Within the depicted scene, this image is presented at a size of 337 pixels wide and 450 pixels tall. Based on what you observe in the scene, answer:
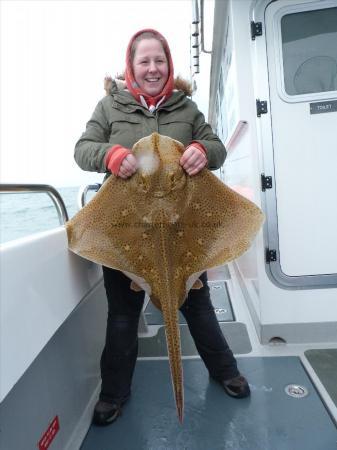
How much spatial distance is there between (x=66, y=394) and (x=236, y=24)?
309 cm

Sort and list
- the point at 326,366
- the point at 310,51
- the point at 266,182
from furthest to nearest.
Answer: the point at 266,182 < the point at 310,51 < the point at 326,366

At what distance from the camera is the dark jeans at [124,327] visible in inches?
83.1

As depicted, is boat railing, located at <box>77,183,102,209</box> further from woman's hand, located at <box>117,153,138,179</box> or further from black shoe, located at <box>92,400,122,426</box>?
black shoe, located at <box>92,400,122,426</box>

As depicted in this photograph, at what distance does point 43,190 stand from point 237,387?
181cm

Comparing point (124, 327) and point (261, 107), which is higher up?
point (261, 107)

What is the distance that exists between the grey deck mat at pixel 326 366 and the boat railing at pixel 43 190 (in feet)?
7.06

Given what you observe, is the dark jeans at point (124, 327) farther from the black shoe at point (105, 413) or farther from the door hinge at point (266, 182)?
the door hinge at point (266, 182)

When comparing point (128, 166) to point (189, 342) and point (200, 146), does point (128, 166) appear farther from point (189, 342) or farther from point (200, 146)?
point (189, 342)

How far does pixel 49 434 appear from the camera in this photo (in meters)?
1.76

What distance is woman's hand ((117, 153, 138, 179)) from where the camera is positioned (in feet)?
5.40

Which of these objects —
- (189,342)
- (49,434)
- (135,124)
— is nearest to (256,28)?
(135,124)

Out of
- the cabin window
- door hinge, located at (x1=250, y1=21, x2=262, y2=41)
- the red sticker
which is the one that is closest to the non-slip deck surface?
the red sticker

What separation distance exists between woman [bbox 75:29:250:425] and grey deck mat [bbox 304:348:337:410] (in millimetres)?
931

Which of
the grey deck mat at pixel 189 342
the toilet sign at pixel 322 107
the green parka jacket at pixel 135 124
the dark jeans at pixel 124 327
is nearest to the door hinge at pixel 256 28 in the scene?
the toilet sign at pixel 322 107
